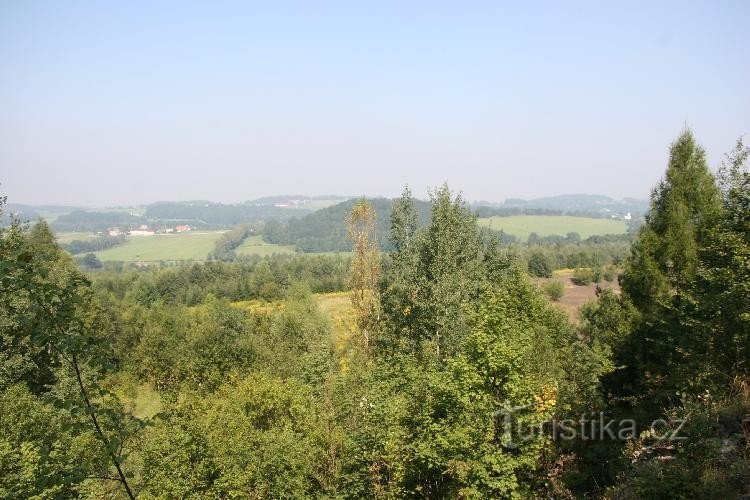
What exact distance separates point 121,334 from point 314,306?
2633cm

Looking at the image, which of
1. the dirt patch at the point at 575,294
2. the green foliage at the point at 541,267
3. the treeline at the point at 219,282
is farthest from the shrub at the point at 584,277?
the treeline at the point at 219,282

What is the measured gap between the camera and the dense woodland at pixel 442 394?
7.70m

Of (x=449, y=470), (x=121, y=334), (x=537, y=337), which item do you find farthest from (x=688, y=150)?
(x=121, y=334)

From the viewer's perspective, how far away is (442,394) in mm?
14391

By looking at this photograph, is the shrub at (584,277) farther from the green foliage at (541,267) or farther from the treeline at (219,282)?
the treeline at (219,282)

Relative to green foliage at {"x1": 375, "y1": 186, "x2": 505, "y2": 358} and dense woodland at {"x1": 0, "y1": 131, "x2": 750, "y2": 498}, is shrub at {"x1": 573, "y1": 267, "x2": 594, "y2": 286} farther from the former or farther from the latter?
green foliage at {"x1": 375, "y1": 186, "x2": 505, "y2": 358}

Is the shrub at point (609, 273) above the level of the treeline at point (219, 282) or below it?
above

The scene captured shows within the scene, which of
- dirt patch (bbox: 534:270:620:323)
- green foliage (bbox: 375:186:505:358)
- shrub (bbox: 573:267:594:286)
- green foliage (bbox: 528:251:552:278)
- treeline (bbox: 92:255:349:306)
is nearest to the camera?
green foliage (bbox: 375:186:505:358)

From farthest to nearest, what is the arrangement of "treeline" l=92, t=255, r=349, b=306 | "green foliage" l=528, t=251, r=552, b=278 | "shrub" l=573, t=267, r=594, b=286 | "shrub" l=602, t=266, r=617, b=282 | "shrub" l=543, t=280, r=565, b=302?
"green foliage" l=528, t=251, r=552, b=278 < "shrub" l=602, t=266, r=617, b=282 < "shrub" l=573, t=267, r=594, b=286 < "treeline" l=92, t=255, r=349, b=306 < "shrub" l=543, t=280, r=565, b=302

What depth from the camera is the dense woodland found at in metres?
7.70

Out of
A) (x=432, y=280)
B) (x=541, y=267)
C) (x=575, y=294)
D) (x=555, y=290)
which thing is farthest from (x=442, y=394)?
(x=541, y=267)

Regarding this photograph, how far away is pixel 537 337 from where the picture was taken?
960 inches

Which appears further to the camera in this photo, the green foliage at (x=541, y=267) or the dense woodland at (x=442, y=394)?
the green foliage at (x=541, y=267)

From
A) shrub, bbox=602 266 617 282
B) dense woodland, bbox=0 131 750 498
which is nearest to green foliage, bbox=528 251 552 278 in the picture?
shrub, bbox=602 266 617 282
